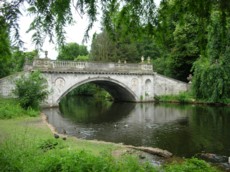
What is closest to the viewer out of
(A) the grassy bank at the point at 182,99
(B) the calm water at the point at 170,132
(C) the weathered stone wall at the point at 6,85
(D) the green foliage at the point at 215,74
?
(B) the calm water at the point at 170,132

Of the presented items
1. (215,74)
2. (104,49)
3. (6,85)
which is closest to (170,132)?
(215,74)

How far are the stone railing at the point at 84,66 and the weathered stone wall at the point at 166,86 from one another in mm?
1587

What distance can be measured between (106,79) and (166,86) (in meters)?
7.77

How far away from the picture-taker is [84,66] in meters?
25.9

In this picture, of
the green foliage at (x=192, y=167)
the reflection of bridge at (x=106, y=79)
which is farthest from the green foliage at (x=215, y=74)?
the green foliage at (x=192, y=167)

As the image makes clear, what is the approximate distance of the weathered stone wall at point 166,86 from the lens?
31469 millimetres

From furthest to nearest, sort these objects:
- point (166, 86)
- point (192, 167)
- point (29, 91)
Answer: point (166, 86) → point (29, 91) → point (192, 167)

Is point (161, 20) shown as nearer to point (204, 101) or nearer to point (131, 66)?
point (204, 101)

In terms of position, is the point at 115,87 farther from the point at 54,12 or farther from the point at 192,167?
the point at 54,12

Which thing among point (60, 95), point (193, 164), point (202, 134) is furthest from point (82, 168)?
point (60, 95)

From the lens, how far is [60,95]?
24766 mm

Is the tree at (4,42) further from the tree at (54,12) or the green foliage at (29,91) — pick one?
the green foliage at (29,91)

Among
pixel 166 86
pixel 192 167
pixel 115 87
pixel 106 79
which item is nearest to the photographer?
pixel 192 167

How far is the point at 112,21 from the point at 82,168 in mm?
2679
